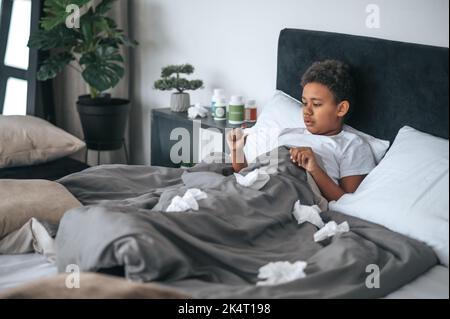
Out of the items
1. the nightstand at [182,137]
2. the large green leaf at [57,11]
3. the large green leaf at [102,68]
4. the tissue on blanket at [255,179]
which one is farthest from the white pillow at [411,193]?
the large green leaf at [57,11]

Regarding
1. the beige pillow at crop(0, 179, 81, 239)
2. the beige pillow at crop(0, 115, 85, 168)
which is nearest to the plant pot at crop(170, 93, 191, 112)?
the beige pillow at crop(0, 115, 85, 168)

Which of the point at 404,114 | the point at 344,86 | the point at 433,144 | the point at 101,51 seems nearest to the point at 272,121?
the point at 344,86

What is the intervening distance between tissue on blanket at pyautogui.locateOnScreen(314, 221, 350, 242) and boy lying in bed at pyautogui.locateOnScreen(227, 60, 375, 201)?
11.8 inches

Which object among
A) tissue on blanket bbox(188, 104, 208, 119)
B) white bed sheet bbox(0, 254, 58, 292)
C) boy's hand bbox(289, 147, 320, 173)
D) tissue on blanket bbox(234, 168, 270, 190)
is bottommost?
white bed sheet bbox(0, 254, 58, 292)

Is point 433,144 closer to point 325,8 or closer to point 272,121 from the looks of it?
point 272,121

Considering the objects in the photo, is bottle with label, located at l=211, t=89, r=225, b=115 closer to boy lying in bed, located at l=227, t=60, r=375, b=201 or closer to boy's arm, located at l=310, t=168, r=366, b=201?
boy lying in bed, located at l=227, t=60, r=375, b=201

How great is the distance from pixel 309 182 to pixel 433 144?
0.42 metres

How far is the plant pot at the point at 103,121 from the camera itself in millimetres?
3801

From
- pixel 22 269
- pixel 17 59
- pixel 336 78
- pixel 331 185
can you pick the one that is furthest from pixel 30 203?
pixel 17 59

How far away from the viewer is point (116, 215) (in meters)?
1.89

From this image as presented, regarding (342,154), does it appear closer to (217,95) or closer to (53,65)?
(217,95)

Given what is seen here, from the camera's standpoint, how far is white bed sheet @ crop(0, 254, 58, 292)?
6.44ft

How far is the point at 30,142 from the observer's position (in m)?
3.33

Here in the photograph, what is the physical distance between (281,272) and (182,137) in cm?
167
